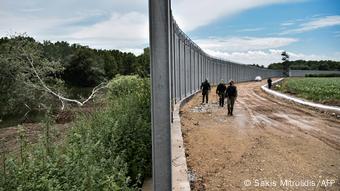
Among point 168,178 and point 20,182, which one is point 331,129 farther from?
point 20,182

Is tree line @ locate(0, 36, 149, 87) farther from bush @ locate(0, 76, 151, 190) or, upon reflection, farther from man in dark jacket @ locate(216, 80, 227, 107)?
bush @ locate(0, 76, 151, 190)

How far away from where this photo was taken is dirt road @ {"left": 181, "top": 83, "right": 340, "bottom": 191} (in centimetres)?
725

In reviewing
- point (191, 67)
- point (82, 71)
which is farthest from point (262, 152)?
point (82, 71)

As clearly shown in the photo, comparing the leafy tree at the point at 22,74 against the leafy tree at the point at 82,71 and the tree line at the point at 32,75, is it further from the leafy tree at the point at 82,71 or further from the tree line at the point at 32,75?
the leafy tree at the point at 82,71

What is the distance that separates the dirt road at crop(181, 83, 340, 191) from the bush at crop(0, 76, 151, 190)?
130 centimetres

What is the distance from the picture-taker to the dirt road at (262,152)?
285 inches

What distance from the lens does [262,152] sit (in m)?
9.73

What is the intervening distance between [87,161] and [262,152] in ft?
19.6

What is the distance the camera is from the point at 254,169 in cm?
809

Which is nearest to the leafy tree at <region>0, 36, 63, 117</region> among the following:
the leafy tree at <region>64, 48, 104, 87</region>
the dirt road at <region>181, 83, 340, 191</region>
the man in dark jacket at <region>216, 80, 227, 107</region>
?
the leafy tree at <region>64, 48, 104, 87</region>

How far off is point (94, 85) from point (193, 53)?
9.77 meters

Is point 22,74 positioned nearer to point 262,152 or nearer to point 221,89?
point 221,89

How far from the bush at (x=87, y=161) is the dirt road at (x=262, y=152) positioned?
130 centimetres

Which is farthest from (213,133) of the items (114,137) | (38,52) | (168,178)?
(38,52)
